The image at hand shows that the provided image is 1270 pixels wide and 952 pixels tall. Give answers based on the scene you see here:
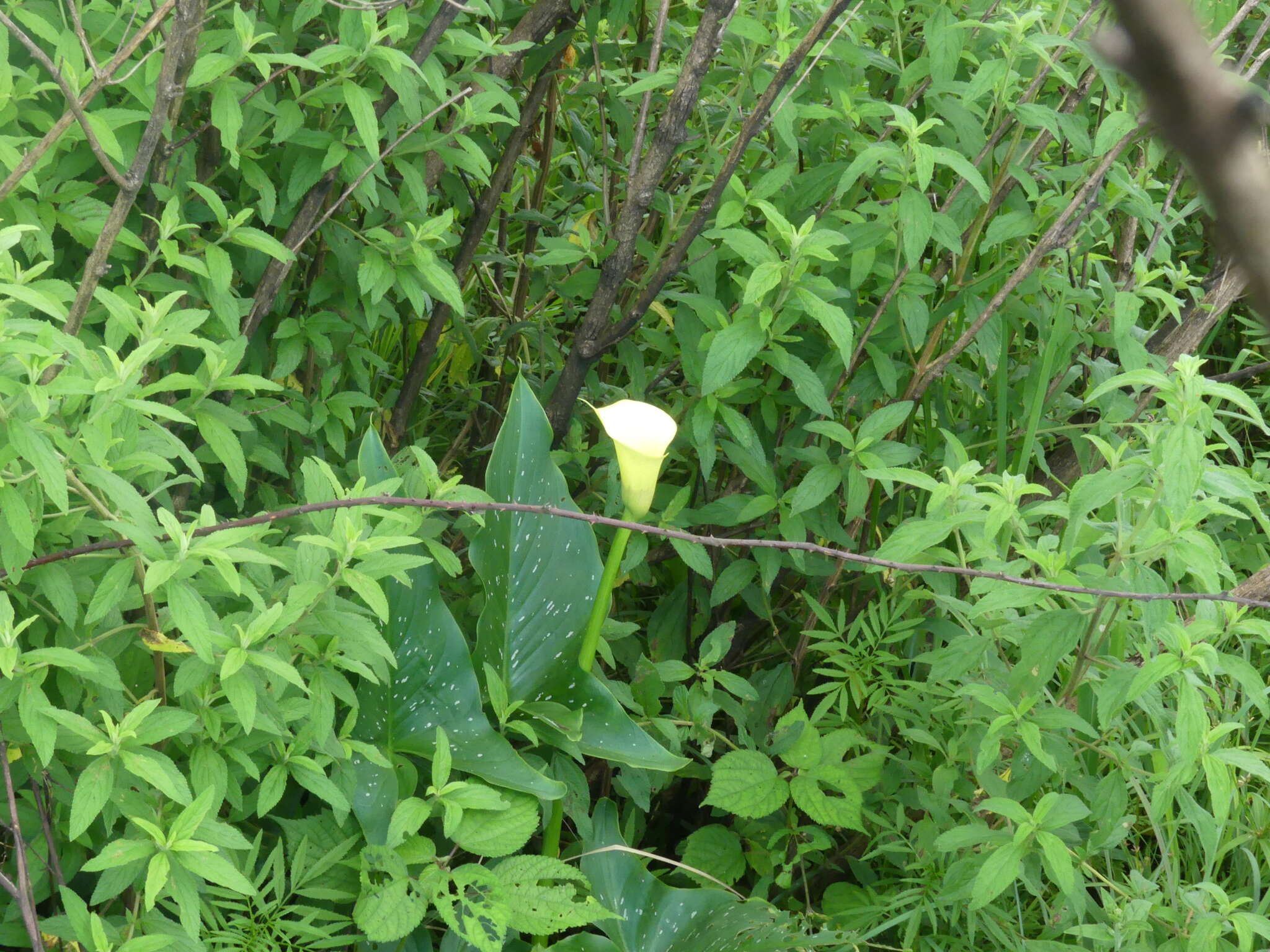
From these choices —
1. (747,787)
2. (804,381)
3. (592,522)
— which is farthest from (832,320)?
(747,787)

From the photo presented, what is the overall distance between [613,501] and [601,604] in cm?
28

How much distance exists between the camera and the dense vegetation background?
1.22 meters

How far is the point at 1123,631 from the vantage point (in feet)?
5.30

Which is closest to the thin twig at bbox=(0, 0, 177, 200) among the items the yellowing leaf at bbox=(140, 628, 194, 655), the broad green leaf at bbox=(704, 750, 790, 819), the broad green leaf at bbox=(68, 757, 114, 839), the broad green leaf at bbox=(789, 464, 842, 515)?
the yellowing leaf at bbox=(140, 628, 194, 655)

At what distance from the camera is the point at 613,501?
184cm

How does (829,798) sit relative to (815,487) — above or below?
below

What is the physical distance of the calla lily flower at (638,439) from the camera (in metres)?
1.47

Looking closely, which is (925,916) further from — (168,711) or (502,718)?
(168,711)

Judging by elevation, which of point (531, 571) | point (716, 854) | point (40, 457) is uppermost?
point (40, 457)

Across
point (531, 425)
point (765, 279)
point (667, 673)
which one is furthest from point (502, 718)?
point (765, 279)

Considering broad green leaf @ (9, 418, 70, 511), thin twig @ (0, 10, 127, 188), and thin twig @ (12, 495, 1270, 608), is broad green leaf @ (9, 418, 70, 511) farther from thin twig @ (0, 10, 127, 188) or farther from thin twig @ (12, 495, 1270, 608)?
thin twig @ (0, 10, 127, 188)

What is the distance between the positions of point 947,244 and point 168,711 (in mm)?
1207

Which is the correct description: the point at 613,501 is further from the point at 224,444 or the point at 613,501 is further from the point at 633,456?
the point at 224,444

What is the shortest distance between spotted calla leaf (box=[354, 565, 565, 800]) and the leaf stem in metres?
0.16
